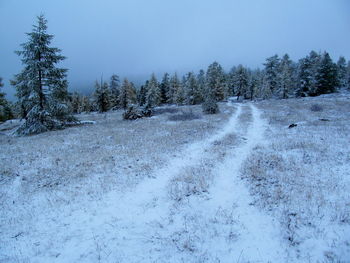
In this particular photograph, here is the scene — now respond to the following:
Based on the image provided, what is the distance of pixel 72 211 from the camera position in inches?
257

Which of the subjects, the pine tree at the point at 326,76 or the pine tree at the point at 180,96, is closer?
the pine tree at the point at 326,76

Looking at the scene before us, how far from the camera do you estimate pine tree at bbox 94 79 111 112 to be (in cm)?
5328

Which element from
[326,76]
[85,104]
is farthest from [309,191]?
[85,104]

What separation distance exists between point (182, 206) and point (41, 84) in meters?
25.7

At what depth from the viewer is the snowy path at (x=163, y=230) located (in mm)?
4547

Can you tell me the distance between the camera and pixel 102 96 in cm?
5425

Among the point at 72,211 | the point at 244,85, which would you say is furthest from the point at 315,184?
the point at 244,85

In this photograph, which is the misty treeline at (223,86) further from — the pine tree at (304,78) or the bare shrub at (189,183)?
the bare shrub at (189,183)

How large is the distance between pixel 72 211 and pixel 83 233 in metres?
1.45

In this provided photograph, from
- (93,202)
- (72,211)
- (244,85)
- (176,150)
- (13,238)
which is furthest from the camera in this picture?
(244,85)

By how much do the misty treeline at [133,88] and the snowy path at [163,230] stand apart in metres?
22.5

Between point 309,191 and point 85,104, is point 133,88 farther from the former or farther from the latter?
point 309,191

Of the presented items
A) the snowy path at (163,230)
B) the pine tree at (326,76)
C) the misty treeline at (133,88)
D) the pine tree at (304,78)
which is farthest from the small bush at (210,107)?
the pine tree at (326,76)

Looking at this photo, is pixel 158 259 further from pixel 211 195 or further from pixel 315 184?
pixel 315 184
